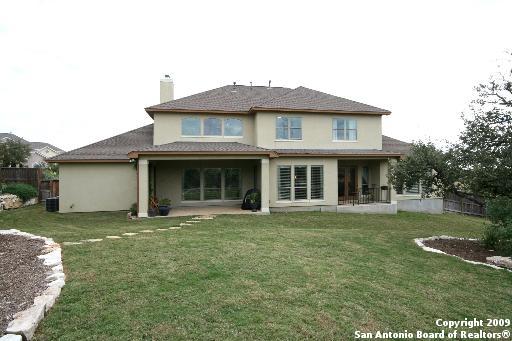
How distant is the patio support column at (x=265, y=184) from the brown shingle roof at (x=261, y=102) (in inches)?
128

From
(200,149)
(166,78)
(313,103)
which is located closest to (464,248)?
(200,149)

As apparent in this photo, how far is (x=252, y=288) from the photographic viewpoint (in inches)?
203

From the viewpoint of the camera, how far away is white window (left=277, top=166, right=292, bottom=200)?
16.8 metres

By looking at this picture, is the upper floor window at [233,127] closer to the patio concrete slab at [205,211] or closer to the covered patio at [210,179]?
the covered patio at [210,179]

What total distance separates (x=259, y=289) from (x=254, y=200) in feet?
35.1

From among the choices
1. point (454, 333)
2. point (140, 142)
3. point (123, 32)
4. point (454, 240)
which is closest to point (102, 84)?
point (140, 142)

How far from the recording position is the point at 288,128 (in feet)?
58.0

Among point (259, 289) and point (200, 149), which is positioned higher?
point (200, 149)

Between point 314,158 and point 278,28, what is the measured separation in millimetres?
6670

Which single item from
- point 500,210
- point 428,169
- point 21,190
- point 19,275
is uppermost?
point 428,169

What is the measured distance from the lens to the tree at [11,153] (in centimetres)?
2867

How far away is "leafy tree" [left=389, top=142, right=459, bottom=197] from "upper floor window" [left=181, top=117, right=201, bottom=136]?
1041cm

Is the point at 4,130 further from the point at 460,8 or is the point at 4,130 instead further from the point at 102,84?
the point at 460,8

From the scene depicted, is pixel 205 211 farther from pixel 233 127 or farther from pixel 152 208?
pixel 233 127
